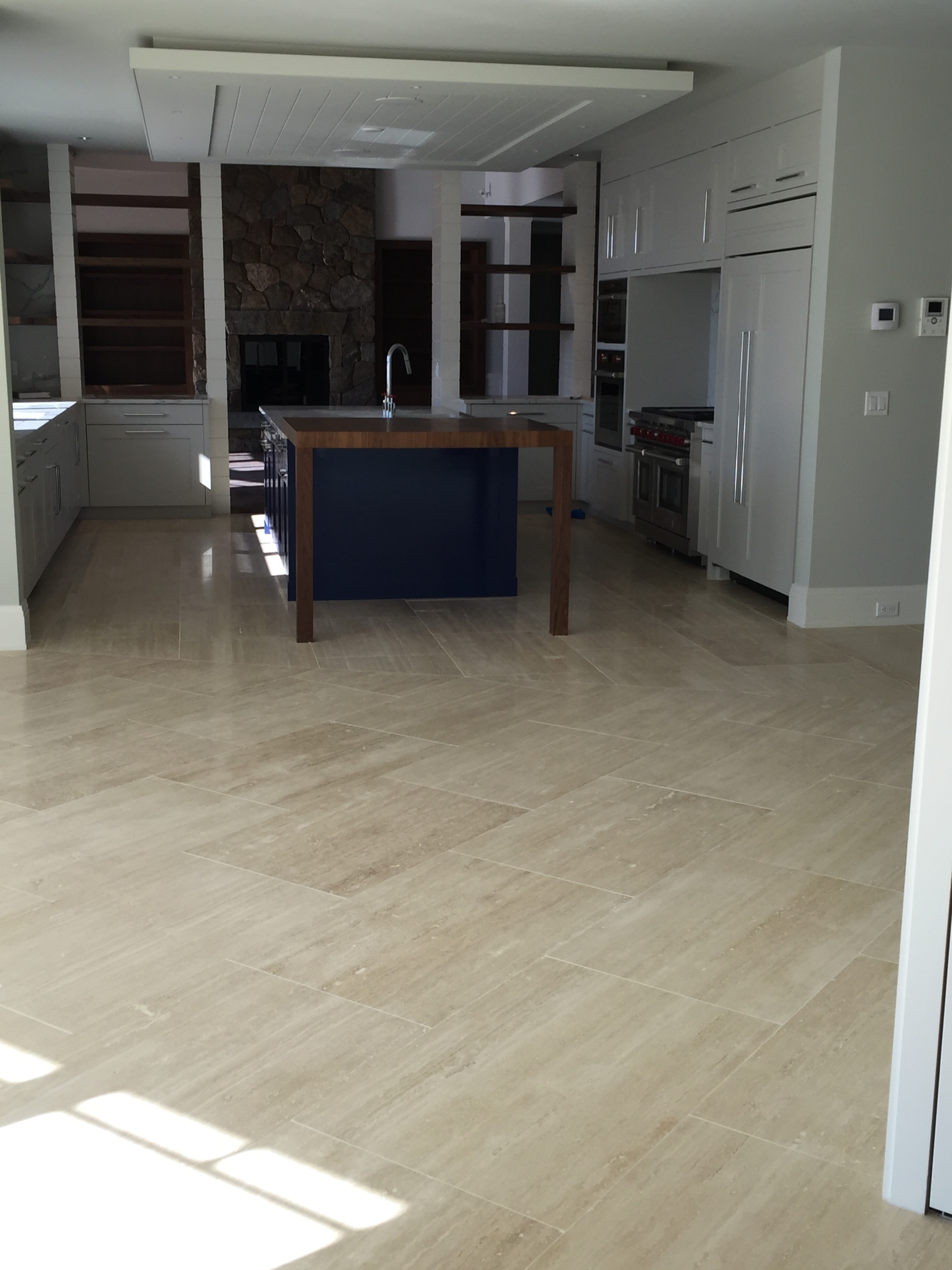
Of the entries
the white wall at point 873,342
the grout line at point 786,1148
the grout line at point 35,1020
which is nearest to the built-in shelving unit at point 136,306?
the white wall at point 873,342

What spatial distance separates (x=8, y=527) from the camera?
218 inches

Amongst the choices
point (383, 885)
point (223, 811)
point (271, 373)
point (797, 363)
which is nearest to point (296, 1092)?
point (383, 885)

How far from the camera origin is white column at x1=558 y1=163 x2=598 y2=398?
31.6ft

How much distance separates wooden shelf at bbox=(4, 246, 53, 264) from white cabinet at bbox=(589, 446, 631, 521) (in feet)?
14.0

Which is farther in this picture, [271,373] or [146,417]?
[271,373]

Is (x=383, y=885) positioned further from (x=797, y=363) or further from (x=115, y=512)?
(x=115, y=512)

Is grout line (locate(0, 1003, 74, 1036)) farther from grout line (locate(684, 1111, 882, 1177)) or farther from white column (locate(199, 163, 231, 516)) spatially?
white column (locate(199, 163, 231, 516))

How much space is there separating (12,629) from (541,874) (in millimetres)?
3239

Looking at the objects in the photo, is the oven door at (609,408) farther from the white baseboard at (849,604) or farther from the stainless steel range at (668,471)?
the white baseboard at (849,604)

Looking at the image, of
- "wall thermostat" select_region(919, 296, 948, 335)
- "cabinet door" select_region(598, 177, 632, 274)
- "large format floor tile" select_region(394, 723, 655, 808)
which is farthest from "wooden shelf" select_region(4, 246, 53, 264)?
"large format floor tile" select_region(394, 723, 655, 808)

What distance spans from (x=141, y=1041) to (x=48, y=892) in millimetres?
813

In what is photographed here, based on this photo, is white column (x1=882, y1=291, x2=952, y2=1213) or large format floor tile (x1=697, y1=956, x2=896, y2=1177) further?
large format floor tile (x1=697, y1=956, x2=896, y2=1177)

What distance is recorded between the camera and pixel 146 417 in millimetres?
9281

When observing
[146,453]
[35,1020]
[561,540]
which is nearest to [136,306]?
[146,453]
